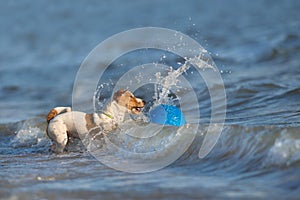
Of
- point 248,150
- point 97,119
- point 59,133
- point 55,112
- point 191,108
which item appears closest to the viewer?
point 248,150

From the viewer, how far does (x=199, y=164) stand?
5949mm

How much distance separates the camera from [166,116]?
6.84 m

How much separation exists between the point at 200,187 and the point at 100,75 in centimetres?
879

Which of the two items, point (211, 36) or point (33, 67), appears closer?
point (33, 67)

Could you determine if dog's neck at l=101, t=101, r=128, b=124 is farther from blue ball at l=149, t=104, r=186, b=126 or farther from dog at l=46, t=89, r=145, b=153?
blue ball at l=149, t=104, r=186, b=126

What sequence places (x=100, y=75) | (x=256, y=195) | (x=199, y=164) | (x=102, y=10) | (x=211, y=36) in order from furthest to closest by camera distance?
(x=102, y=10) → (x=211, y=36) → (x=100, y=75) → (x=199, y=164) → (x=256, y=195)

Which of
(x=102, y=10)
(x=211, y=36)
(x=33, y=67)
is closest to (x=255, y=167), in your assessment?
(x=33, y=67)

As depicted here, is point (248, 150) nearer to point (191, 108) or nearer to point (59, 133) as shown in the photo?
point (59, 133)

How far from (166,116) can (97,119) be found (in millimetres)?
729

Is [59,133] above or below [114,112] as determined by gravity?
below

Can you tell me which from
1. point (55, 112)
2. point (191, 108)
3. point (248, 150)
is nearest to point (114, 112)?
point (55, 112)

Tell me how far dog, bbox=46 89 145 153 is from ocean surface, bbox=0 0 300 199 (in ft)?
0.71

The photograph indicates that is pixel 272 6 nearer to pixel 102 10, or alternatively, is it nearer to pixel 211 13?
pixel 211 13

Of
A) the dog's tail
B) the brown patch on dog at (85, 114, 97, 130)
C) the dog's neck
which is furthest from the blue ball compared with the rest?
the dog's tail
